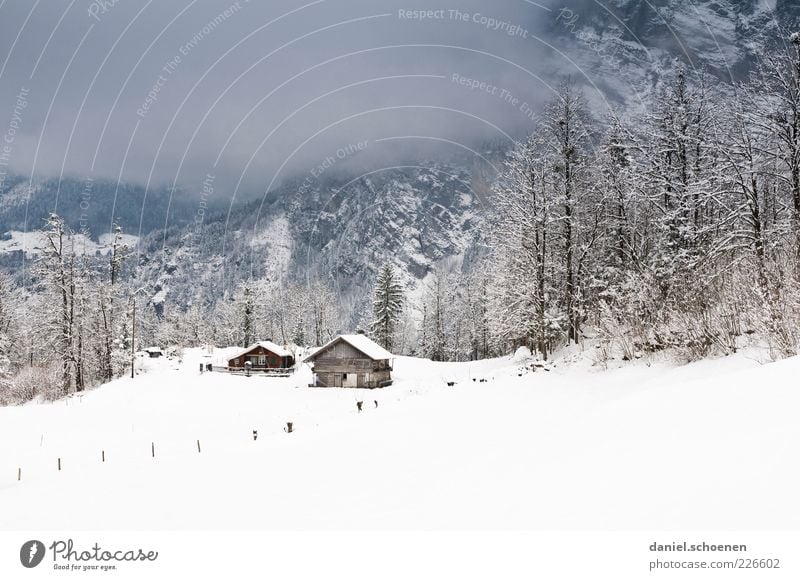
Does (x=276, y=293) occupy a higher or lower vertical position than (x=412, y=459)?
higher

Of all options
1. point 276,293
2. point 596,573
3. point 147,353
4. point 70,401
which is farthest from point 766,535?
point 276,293

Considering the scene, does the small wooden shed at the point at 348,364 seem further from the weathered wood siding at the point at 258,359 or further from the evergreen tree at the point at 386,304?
the evergreen tree at the point at 386,304

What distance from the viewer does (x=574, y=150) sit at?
80.0 ft

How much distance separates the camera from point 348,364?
4719cm

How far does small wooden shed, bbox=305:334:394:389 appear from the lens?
46812 mm

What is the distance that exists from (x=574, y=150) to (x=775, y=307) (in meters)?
17.6

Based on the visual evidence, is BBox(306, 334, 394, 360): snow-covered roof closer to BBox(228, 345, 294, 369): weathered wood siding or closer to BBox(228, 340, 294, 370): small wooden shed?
BBox(228, 340, 294, 370): small wooden shed

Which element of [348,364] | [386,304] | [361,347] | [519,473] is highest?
[386,304]

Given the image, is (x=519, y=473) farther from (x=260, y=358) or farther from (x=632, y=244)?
(x=260, y=358)

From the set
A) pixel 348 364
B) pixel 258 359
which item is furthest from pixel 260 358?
pixel 348 364

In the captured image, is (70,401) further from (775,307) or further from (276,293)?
(276,293)

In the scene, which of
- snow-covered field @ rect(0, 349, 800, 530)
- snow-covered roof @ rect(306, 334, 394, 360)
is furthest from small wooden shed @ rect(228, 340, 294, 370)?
snow-covered field @ rect(0, 349, 800, 530)

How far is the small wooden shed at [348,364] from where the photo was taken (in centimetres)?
4681

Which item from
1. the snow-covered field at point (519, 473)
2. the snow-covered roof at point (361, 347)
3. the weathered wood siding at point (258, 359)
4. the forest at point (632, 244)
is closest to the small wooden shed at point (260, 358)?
the weathered wood siding at point (258, 359)
